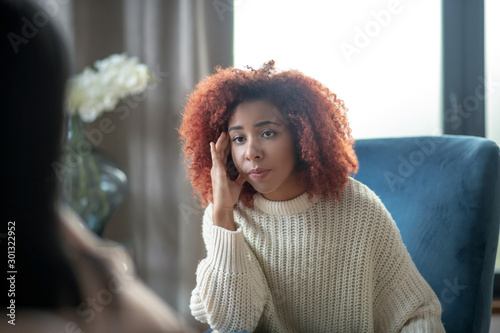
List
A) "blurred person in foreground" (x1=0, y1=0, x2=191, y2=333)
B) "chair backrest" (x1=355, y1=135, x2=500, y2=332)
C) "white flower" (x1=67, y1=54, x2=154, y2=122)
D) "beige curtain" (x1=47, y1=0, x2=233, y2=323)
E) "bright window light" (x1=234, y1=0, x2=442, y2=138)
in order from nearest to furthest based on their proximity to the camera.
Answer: "blurred person in foreground" (x1=0, y1=0, x2=191, y2=333), "chair backrest" (x1=355, y1=135, x2=500, y2=332), "white flower" (x1=67, y1=54, x2=154, y2=122), "beige curtain" (x1=47, y1=0, x2=233, y2=323), "bright window light" (x1=234, y1=0, x2=442, y2=138)

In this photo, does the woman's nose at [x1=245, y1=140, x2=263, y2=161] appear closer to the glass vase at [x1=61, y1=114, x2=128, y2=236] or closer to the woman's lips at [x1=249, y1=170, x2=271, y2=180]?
the woman's lips at [x1=249, y1=170, x2=271, y2=180]

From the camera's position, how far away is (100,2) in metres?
1.80

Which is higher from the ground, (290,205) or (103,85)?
(103,85)

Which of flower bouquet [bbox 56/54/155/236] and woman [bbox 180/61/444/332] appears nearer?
woman [bbox 180/61/444/332]

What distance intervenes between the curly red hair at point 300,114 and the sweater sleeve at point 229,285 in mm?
213

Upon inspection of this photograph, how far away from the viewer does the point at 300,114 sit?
946 millimetres

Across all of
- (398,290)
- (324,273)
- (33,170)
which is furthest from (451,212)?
(33,170)

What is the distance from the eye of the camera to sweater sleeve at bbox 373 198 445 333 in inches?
38.0

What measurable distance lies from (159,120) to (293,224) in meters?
1.05

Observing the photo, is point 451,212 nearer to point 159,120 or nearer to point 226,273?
point 226,273

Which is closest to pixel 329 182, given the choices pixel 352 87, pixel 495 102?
pixel 352 87

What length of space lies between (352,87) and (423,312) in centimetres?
124

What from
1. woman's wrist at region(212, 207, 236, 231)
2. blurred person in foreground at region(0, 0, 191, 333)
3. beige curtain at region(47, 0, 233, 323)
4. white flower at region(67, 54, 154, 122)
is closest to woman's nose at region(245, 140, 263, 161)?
woman's wrist at region(212, 207, 236, 231)

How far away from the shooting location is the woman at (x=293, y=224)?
0.96 meters
